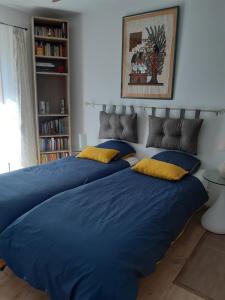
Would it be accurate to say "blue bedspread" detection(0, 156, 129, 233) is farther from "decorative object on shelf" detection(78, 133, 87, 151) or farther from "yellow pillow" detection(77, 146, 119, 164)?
"decorative object on shelf" detection(78, 133, 87, 151)

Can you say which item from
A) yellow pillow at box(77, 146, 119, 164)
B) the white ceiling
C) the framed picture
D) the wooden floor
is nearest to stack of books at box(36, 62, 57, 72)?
the white ceiling

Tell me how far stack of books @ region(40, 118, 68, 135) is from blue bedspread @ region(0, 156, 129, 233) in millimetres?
934

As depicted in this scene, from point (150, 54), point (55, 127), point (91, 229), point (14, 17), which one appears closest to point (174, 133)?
point (150, 54)

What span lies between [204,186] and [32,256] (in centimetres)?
181

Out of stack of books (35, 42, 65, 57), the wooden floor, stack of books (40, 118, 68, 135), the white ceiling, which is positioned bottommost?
the wooden floor

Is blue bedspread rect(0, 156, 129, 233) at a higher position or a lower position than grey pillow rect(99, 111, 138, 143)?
lower

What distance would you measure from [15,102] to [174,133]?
228 cm

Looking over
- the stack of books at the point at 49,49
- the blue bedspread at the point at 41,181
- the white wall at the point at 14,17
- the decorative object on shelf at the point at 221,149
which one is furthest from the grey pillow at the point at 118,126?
the white wall at the point at 14,17

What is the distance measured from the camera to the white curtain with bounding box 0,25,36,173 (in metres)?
3.23

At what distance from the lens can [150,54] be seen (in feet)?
9.52

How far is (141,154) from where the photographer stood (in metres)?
3.23

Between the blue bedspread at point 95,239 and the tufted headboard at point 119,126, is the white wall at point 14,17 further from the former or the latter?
the blue bedspread at point 95,239

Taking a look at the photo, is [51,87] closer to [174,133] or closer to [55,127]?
[55,127]

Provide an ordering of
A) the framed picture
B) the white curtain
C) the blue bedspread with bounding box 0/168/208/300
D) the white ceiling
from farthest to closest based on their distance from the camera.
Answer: the white curtain, the white ceiling, the framed picture, the blue bedspread with bounding box 0/168/208/300
